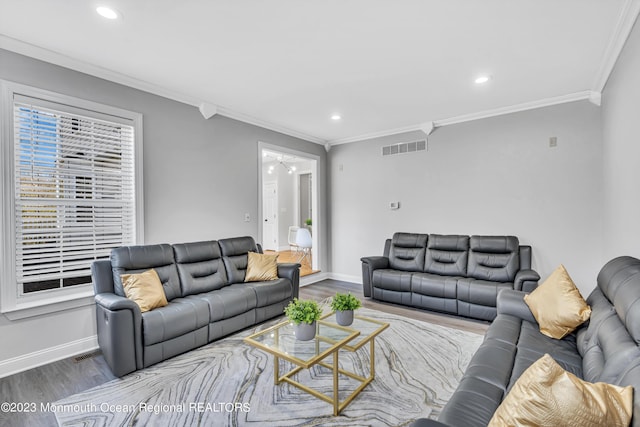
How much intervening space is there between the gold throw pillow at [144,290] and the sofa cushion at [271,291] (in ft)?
3.15

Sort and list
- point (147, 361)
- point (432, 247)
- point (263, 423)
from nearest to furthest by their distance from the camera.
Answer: point (263, 423)
point (147, 361)
point (432, 247)

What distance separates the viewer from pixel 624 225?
2.69 meters

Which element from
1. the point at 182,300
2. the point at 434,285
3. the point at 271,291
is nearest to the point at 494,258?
the point at 434,285

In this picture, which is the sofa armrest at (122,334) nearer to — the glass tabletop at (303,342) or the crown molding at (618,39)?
the glass tabletop at (303,342)

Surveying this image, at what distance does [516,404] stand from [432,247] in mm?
3581

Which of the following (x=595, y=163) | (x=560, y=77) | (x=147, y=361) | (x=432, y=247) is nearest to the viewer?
(x=147, y=361)

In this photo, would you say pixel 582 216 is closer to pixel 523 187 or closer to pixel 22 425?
pixel 523 187

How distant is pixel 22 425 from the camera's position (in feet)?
6.41

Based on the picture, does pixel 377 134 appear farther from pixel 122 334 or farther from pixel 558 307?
pixel 122 334

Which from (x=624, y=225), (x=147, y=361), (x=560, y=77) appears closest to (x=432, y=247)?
(x=624, y=225)

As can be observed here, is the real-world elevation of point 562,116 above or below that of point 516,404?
above

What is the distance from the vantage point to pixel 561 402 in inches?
39.4

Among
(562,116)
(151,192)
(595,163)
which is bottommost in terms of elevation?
(151,192)

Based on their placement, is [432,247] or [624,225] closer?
[624,225]
